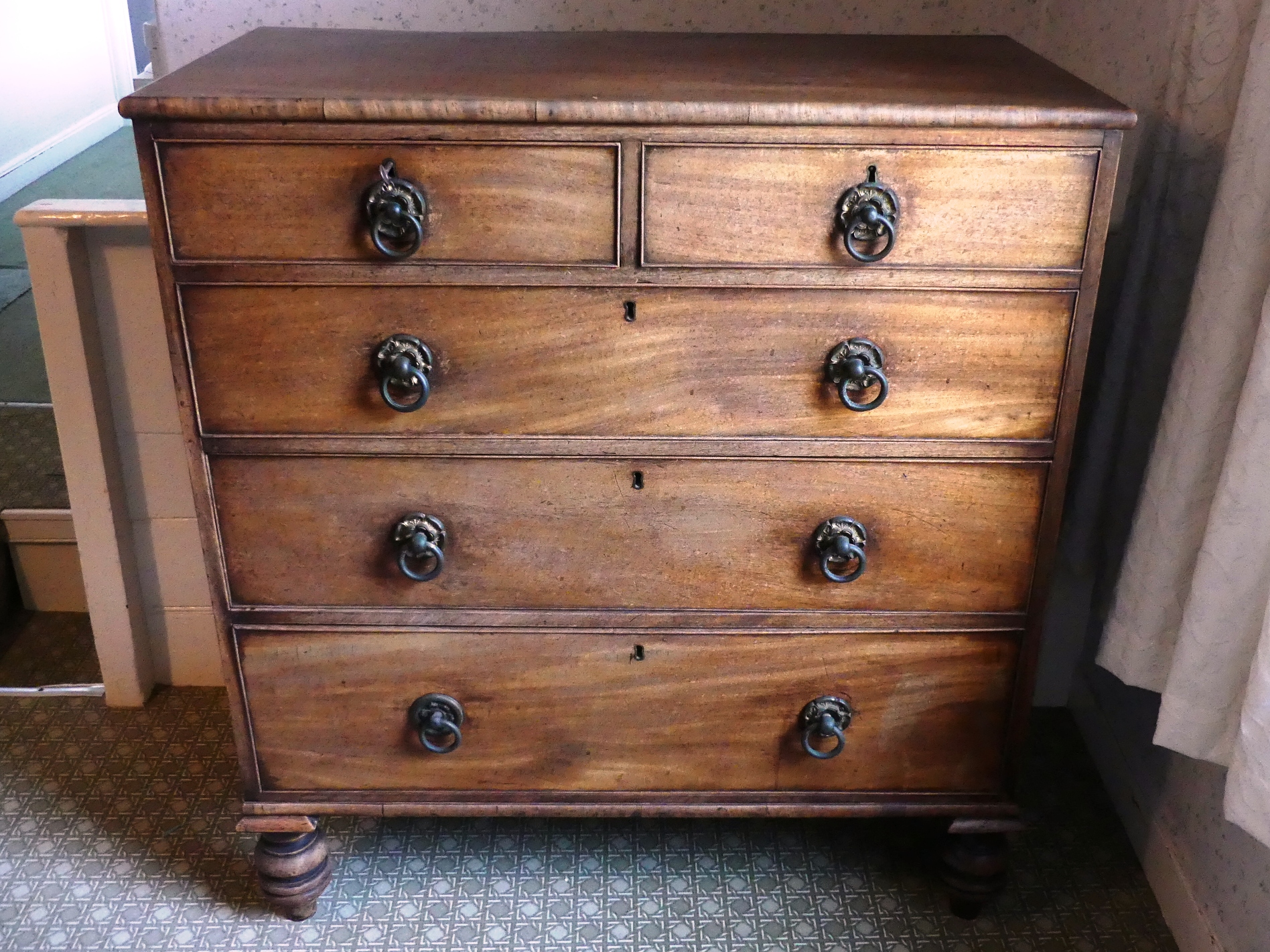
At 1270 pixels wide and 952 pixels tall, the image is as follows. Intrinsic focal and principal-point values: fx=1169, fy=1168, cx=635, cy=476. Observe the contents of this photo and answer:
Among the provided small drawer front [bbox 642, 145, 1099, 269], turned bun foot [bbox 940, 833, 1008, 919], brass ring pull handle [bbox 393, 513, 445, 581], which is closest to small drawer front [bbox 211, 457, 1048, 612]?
brass ring pull handle [bbox 393, 513, 445, 581]

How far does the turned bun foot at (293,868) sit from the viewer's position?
4.85 ft

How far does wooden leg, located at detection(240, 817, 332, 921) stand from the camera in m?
1.48

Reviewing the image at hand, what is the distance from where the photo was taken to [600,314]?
1183 mm

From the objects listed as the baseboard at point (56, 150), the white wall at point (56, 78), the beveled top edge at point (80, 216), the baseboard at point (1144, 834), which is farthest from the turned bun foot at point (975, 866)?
Result: the white wall at point (56, 78)

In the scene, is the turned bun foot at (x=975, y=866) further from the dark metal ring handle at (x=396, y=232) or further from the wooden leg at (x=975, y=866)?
the dark metal ring handle at (x=396, y=232)

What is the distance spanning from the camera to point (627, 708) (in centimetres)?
139

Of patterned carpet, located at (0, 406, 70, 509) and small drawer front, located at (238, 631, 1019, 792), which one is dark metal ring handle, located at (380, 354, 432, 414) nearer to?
small drawer front, located at (238, 631, 1019, 792)

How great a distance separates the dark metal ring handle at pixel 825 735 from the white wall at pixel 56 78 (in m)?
2.64

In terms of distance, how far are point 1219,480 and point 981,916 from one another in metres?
0.70

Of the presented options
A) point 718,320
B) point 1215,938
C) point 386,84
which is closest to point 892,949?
point 1215,938

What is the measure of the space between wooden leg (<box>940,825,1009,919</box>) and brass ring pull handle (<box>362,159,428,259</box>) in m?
1.00

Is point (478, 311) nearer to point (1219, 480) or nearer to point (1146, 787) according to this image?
point (1219, 480)

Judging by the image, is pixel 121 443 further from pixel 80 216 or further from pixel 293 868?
pixel 293 868

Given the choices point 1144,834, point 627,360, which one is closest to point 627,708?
point 627,360
